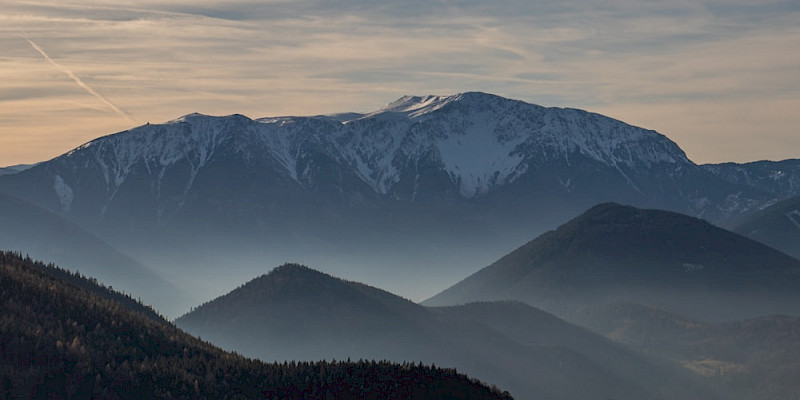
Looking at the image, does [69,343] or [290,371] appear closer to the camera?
[69,343]

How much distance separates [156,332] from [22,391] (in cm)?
4124

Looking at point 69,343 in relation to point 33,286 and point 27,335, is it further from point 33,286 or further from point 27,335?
point 33,286

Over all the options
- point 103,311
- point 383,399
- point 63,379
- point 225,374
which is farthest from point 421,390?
point 63,379

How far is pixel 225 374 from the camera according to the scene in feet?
514

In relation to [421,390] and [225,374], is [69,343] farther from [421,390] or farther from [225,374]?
[421,390]

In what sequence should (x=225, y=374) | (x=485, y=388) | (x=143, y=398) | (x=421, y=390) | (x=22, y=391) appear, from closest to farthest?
(x=22, y=391) → (x=143, y=398) → (x=225, y=374) → (x=421, y=390) → (x=485, y=388)

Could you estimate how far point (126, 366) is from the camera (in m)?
144

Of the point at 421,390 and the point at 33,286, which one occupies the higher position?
the point at 33,286

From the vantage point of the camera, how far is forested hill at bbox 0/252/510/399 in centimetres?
13262

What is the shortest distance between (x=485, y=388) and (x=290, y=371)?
30.8 meters

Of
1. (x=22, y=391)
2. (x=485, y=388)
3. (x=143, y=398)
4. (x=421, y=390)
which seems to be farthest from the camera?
(x=485, y=388)

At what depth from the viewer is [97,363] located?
141 meters

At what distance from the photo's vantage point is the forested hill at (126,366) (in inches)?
5221

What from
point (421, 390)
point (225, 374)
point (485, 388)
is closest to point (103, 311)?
point (225, 374)
